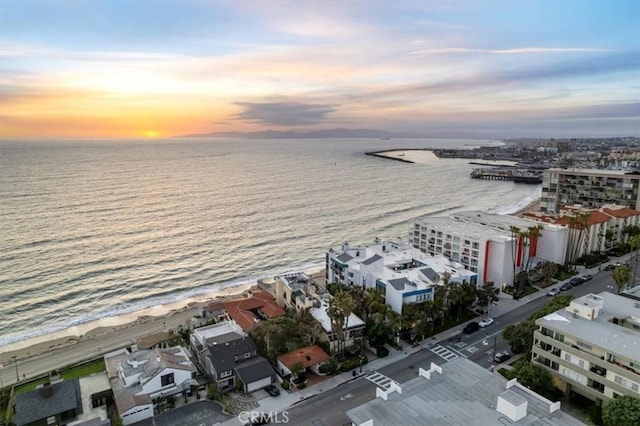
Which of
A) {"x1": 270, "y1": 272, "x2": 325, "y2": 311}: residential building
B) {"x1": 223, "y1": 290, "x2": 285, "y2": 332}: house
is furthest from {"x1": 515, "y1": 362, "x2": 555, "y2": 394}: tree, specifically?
{"x1": 223, "y1": 290, "x2": 285, "y2": 332}: house

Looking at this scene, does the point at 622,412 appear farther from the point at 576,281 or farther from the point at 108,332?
the point at 108,332

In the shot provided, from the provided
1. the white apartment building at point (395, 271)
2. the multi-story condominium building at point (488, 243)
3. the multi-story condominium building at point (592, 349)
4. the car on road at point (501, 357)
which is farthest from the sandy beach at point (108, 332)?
the multi-story condominium building at point (592, 349)

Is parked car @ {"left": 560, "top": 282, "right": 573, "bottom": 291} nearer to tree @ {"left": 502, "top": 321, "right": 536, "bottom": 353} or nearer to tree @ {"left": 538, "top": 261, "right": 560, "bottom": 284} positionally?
tree @ {"left": 538, "top": 261, "right": 560, "bottom": 284}

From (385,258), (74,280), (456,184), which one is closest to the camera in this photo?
(385,258)

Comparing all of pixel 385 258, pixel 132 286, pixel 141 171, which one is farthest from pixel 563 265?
pixel 141 171

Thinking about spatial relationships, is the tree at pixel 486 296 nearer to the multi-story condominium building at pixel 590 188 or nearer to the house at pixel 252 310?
the house at pixel 252 310

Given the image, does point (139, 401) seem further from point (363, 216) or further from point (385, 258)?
point (363, 216)

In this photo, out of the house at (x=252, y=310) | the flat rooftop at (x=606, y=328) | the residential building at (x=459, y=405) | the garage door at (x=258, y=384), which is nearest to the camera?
the residential building at (x=459, y=405)
